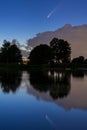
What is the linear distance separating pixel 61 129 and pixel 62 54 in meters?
116

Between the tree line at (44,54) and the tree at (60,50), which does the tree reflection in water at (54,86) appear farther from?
the tree at (60,50)

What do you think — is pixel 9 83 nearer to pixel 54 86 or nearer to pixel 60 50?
pixel 54 86

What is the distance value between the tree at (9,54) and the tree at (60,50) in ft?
56.8

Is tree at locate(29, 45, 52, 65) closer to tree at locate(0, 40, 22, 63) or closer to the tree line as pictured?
the tree line

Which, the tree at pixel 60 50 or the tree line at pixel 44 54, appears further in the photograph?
the tree at pixel 60 50

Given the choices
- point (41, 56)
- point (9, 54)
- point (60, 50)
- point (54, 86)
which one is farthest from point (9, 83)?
point (60, 50)

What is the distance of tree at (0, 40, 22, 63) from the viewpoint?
356 ft

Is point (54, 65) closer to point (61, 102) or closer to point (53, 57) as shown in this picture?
point (53, 57)

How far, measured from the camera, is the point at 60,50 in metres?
125

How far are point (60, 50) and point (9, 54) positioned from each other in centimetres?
2629

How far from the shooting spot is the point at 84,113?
11.1m

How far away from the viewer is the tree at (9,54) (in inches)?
4277

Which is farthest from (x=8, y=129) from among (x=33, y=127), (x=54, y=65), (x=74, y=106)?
(x=54, y=65)

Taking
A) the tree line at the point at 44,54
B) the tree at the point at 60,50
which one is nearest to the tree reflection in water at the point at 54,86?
the tree line at the point at 44,54
